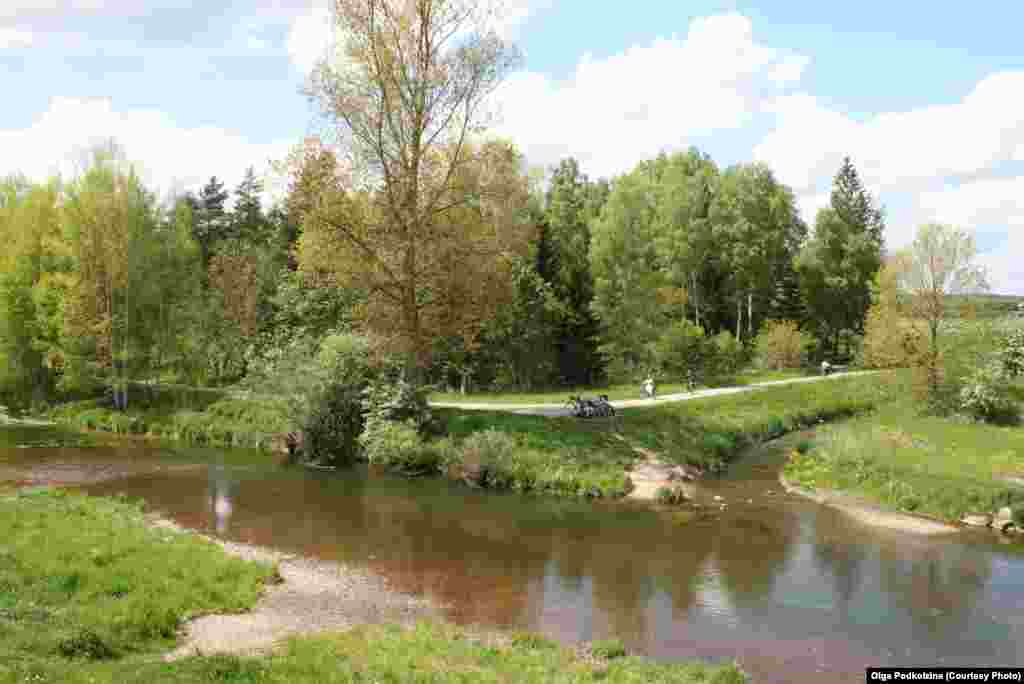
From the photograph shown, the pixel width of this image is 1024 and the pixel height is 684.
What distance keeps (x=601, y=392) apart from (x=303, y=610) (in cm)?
3544

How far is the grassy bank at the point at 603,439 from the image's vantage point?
30984 mm

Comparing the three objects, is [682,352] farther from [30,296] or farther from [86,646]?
[86,646]

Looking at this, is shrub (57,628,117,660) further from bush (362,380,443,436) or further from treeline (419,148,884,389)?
treeline (419,148,884,389)

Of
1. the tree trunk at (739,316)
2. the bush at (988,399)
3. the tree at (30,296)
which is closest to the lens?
the bush at (988,399)

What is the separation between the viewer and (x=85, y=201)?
4828 cm

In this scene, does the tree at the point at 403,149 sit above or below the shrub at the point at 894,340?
above

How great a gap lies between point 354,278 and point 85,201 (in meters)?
23.7

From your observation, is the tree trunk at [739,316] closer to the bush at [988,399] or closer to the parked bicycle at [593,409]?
the bush at [988,399]

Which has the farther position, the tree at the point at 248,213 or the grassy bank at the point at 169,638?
the tree at the point at 248,213

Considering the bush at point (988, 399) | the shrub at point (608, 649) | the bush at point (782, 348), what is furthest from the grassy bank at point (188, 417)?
the bush at point (782, 348)

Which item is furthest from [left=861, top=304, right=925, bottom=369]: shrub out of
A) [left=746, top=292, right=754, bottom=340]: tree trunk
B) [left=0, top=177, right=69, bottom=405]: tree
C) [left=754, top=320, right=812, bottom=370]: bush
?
[left=0, top=177, right=69, bottom=405]: tree

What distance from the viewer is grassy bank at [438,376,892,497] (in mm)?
30984

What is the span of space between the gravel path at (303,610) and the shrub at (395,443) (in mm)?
11941

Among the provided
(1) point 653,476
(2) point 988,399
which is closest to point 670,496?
(1) point 653,476
